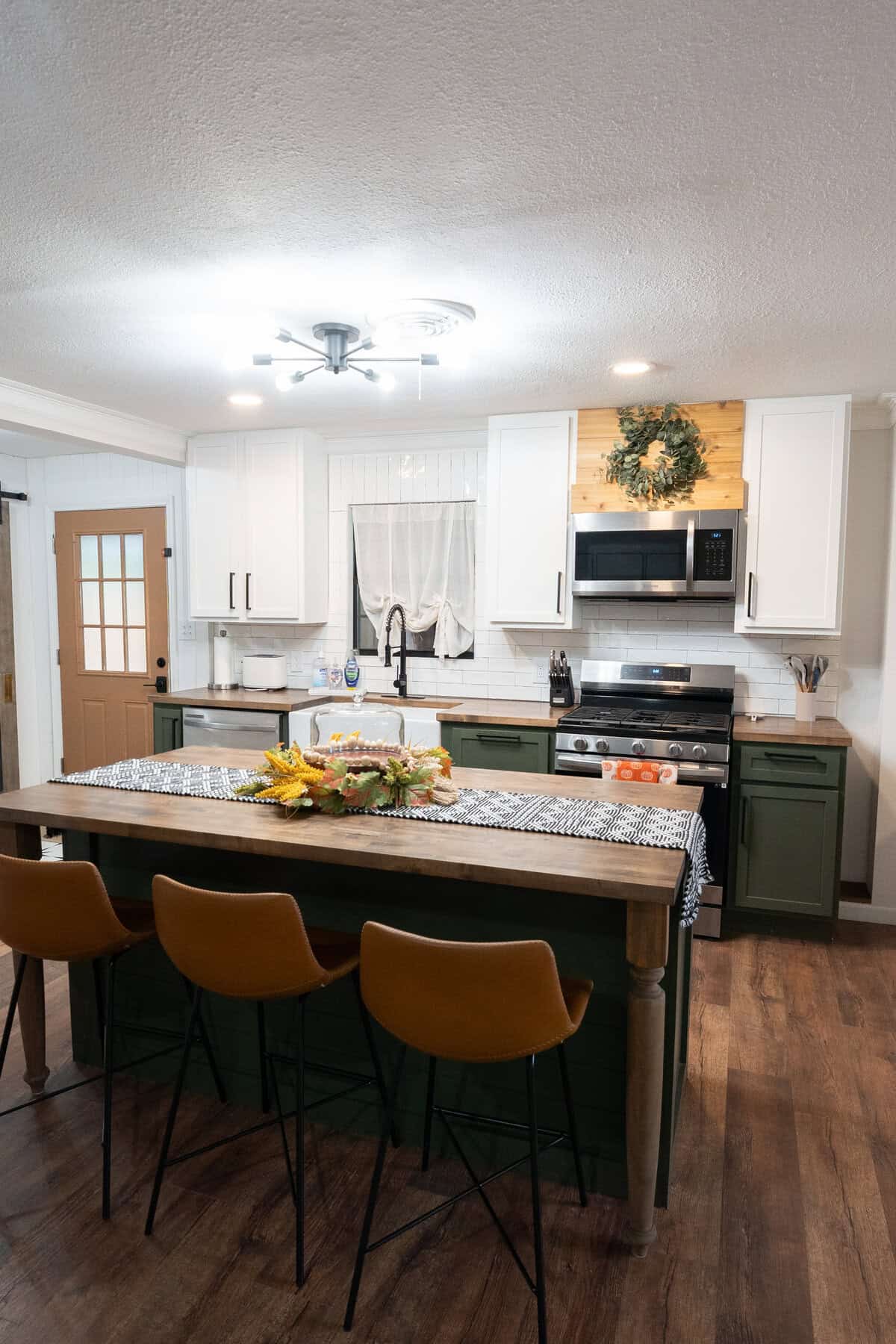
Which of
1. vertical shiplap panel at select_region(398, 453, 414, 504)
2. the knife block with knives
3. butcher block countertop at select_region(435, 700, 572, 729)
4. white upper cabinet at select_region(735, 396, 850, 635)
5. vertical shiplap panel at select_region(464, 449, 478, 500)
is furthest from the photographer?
vertical shiplap panel at select_region(398, 453, 414, 504)

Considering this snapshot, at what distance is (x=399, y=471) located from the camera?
16.8 ft

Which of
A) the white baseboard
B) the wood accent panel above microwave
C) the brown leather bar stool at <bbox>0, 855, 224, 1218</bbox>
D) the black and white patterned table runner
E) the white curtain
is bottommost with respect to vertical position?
the white baseboard

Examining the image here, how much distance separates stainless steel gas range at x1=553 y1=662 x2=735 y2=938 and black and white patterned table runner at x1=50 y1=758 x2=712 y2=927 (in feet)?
4.14

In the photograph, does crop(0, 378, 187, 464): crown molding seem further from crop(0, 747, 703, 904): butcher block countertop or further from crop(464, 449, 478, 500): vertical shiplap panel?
crop(0, 747, 703, 904): butcher block countertop

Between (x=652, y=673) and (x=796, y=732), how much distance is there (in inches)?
33.9

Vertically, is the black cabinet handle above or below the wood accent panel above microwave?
below

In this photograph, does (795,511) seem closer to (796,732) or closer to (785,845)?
(796,732)

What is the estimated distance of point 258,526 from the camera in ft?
16.6

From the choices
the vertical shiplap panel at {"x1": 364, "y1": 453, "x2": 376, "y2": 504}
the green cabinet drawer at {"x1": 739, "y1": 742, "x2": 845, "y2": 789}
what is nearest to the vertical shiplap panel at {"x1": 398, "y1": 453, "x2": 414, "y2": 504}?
the vertical shiplap panel at {"x1": 364, "y1": 453, "x2": 376, "y2": 504}

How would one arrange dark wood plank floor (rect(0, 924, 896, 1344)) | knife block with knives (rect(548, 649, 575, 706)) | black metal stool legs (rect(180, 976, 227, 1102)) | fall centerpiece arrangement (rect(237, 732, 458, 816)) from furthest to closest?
knife block with knives (rect(548, 649, 575, 706)), black metal stool legs (rect(180, 976, 227, 1102)), fall centerpiece arrangement (rect(237, 732, 458, 816)), dark wood plank floor (rect(0, 924, 896, 1344))

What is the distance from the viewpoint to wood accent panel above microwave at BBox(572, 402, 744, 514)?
13.4 ft

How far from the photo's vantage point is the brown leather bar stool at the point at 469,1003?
1.67 metres

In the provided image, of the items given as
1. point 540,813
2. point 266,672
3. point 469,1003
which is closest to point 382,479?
point 266,672

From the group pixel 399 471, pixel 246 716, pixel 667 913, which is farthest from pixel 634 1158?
pixel 399 471
